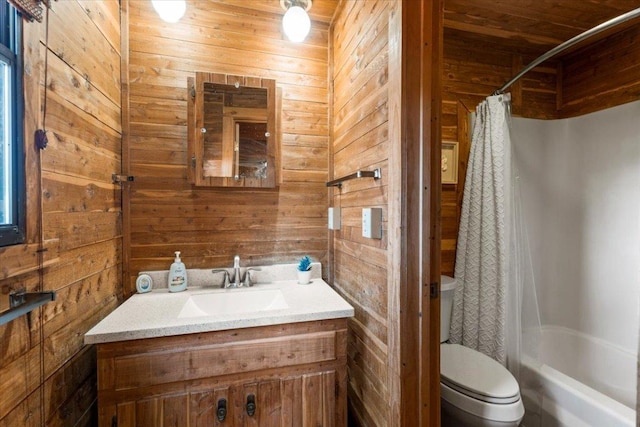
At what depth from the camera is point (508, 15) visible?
172cm

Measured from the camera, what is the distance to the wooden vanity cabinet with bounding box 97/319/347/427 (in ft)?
3.25

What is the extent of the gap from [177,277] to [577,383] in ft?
6.85

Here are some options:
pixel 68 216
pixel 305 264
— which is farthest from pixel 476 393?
pixel 68 216

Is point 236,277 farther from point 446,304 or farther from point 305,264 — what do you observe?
point 446,304

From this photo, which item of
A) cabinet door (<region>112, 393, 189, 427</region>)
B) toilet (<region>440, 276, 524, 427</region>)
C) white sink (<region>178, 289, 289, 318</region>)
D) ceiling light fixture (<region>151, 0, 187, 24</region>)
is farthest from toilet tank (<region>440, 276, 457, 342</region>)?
ceiling light fixture (<region>151, 0, 187, 24</region>)

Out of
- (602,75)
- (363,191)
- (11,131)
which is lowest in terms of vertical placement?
(363,191)

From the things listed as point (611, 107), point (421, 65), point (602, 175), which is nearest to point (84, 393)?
point (421, 65)

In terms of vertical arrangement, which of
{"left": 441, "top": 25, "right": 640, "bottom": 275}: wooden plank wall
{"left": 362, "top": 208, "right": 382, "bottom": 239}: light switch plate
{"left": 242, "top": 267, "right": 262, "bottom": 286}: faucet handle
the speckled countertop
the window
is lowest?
the speckled countertop

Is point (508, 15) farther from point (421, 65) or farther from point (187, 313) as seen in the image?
point (187, 313)

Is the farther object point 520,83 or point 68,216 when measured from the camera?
point 520,83

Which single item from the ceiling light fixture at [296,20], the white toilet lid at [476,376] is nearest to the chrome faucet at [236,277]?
the white toilet lid at [476,376]

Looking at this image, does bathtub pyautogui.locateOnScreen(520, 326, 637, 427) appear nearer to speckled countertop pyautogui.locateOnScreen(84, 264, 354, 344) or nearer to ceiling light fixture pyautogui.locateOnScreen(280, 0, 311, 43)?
speckled countertop pyautogui.locateOnScreen(84, 264, 354, 344)

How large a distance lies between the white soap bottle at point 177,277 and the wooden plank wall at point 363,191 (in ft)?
2.81

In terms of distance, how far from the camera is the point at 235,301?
1.43 meters
